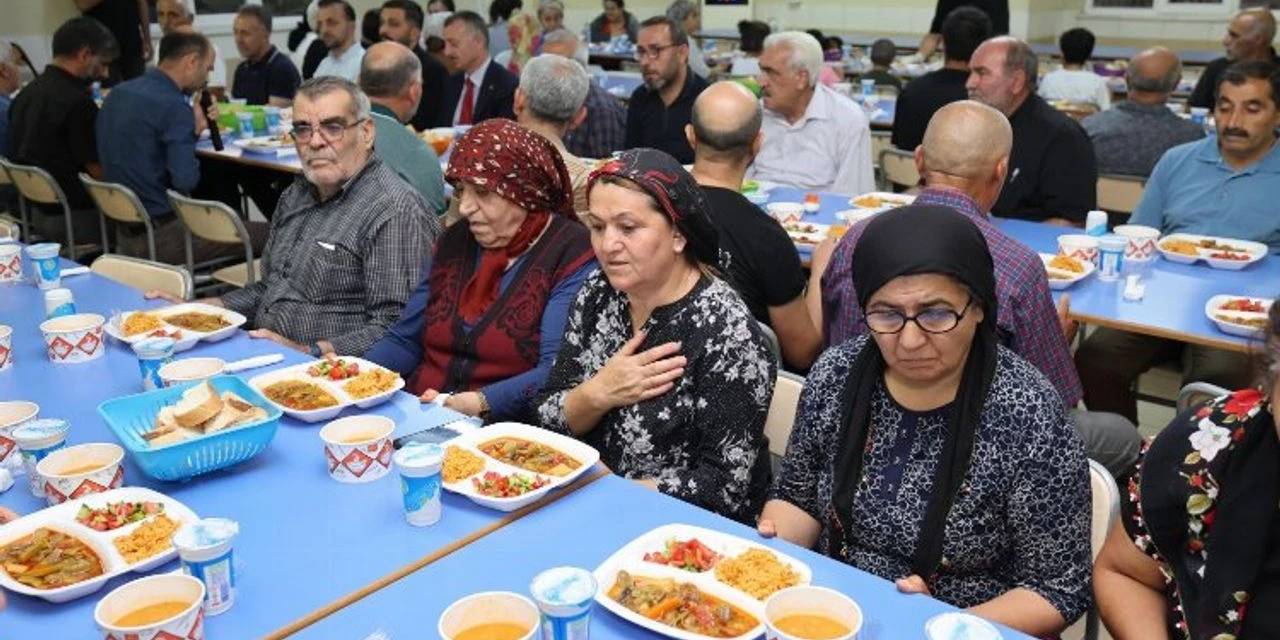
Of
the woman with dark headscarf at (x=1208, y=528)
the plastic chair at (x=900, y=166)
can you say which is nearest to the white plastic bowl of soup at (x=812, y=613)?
the woman with dark headscarf at (x=1208, y=528)

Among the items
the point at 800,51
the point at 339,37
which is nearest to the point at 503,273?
the point at 800,51

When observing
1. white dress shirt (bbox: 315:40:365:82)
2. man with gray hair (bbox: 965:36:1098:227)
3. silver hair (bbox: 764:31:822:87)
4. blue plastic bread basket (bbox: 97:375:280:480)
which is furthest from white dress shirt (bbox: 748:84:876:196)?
white dress shirt (bbox: 315:40:365:82)

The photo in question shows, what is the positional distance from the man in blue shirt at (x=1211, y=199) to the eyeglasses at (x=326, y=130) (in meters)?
2.60

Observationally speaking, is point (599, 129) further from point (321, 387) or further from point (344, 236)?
point (321, 387)

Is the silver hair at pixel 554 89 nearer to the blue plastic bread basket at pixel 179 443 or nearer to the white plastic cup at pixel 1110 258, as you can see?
the white plastic cup at pixel 1110 258

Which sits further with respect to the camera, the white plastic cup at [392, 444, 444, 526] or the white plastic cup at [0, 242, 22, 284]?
the white plastic cup at [0, 242, 22, 284]

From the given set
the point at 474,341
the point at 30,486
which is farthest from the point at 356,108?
the point at 30,486

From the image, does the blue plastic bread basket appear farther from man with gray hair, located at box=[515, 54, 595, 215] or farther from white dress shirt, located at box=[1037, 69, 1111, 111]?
white dress shirt, located at box=[1037, 69, 1111, 111]

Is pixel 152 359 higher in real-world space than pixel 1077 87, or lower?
higher

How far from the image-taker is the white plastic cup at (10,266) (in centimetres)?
331

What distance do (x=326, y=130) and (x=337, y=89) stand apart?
15cm

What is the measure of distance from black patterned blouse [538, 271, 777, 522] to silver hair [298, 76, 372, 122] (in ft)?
4.34

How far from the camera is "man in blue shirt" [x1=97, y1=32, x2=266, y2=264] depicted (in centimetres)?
515

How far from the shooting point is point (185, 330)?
9.20ft
